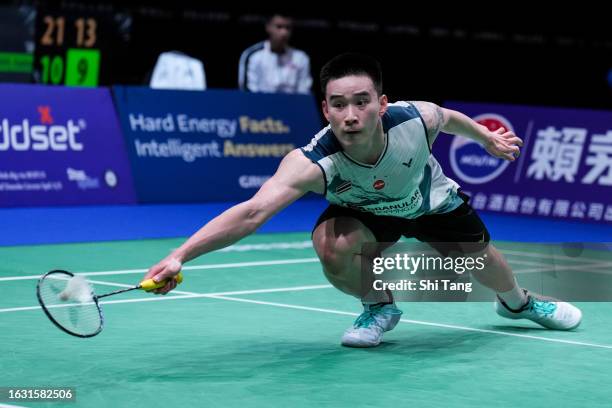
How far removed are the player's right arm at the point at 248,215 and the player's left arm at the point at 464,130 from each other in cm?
69

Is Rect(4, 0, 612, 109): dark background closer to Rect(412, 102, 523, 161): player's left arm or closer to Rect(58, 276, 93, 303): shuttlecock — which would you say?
Rect(412, 102, 523, 161): player's left arm

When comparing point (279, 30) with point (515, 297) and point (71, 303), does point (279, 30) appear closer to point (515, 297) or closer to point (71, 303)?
point (515, 297)

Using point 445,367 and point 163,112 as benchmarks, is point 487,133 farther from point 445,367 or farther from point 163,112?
point 163,112

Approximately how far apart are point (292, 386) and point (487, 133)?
1.77m

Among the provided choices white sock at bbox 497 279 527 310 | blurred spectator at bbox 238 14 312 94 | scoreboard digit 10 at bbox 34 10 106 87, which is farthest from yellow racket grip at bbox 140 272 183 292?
scoreboard digit 10 at bbox 34 10 106 87

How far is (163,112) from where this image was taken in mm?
12172

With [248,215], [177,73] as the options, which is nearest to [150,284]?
[248,215]

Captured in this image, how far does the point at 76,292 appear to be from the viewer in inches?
194

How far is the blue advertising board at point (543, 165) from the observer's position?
38.0ft

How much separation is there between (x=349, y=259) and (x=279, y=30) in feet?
24.4

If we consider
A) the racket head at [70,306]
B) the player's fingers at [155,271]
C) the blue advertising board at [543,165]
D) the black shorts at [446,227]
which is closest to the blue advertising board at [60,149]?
the blue advertising board at [543,165]

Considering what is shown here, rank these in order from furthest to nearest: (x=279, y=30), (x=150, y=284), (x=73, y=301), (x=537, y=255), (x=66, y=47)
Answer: (x=66, y=47)
(x=279, y=30)
(x=537, y=255)
(x=73, y=301)
(x=150, y=284)

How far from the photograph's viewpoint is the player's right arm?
15.9 feet

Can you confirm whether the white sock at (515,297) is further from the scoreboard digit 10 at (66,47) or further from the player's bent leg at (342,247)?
the scoreboard digit 10 at (66,47)
